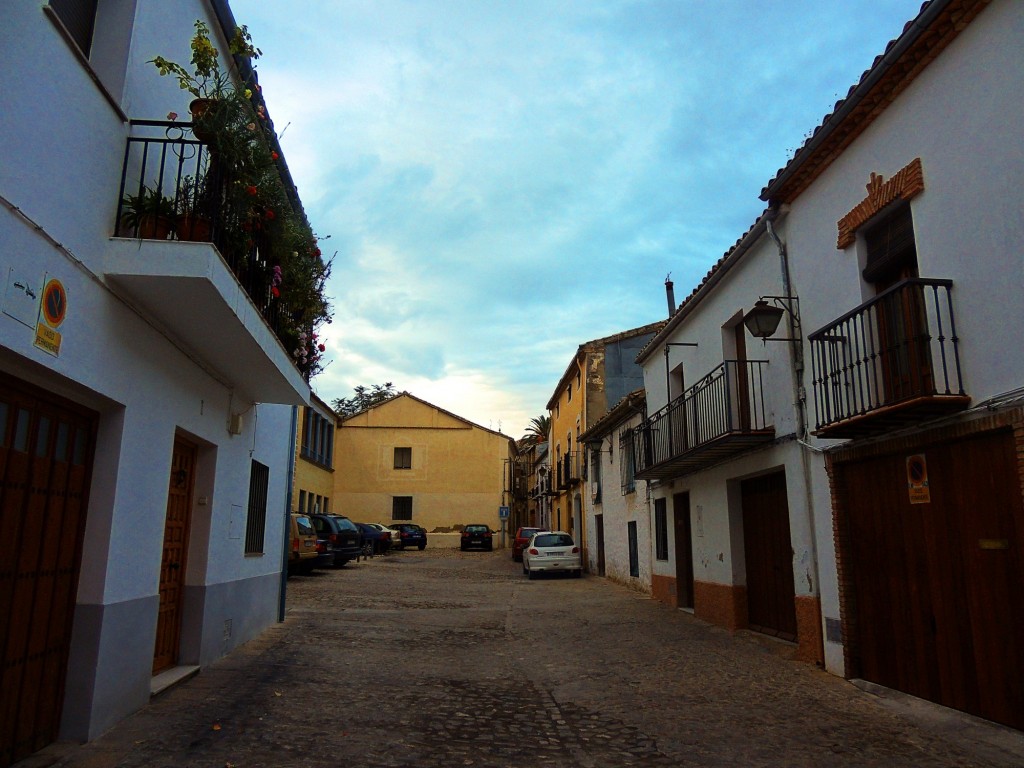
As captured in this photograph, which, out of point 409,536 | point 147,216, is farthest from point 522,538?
point 147,216

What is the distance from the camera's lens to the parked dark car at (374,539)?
2818 cm

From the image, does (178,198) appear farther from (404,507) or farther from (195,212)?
(404,507)

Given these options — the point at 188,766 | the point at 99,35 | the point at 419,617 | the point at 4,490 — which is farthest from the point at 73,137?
the point at 419,617

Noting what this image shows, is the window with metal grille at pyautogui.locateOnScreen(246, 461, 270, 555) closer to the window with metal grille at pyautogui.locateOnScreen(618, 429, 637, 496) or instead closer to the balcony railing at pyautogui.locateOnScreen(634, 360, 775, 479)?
the balcony railing at pyautogui.locateOnScreen(634, 360, 775, 479)

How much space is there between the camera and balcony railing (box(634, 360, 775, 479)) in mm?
9586

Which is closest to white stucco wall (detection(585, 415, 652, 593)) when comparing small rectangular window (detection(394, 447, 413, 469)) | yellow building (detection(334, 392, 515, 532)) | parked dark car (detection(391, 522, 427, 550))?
parked dark car (detection(391, 522, 427, 550))

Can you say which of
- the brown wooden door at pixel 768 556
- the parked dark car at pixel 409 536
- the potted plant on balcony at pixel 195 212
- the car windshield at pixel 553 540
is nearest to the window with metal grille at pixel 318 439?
the parked dark car at pixel 409 536

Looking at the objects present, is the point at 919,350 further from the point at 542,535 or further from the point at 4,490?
the point at 542,535

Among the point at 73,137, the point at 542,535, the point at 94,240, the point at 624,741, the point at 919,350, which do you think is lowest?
the point at 624,741

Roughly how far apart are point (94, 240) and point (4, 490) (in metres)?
1.68

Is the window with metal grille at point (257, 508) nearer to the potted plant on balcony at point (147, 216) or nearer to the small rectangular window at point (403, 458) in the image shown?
the potted plant on balcony at point (147, 216)

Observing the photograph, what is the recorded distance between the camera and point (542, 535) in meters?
21.5

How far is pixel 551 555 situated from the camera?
2102 centimetres

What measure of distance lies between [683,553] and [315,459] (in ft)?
74.4
